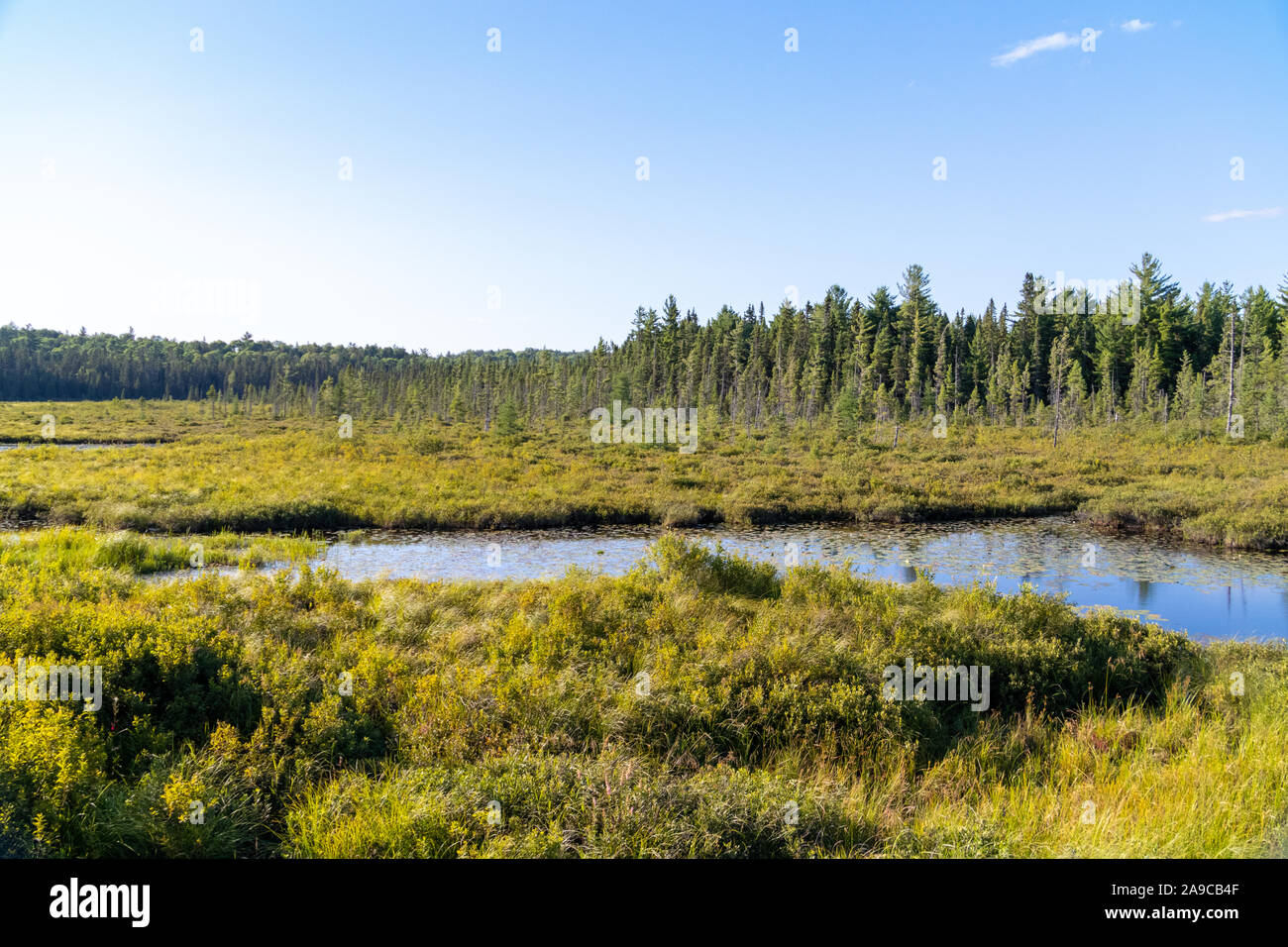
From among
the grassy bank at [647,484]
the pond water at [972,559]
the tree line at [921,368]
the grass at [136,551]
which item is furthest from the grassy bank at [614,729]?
the tree line at [921,368]

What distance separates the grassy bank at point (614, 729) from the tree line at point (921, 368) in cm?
4732

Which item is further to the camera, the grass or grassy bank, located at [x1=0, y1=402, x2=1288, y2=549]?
grassy bank, located at [x1=0, y1=402, x2=1288, y2=549]

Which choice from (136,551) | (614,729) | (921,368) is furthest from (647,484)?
(921,368)

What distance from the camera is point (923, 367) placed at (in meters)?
74.3

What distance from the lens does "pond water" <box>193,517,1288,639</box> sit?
14773 millimetres

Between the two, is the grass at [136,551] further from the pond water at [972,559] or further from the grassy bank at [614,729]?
the grassy bank at [614,729]

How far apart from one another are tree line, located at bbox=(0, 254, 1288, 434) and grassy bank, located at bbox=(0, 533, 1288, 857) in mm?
47316

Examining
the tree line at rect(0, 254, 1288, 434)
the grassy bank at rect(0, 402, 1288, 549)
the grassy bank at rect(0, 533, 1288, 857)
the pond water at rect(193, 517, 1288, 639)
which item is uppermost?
the tree line at rect(0, 254, 1288, 434)

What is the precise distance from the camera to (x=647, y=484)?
3178 centimetres

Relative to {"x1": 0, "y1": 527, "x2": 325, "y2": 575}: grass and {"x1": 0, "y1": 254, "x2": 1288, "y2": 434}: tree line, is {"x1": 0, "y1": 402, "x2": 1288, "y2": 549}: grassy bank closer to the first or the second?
{"x1": 0, "y1": 527, "x2": 325, "y2": 575}: grass

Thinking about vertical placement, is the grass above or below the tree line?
below

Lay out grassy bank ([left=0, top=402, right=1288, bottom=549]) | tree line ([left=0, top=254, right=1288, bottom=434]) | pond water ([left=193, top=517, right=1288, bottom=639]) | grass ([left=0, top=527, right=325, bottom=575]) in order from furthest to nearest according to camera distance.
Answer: tree line ([left=0, top=254, right=1288, bottom=434]) → grassy bank ([left=0, top=402, right=1288, bottom=549]) → pond water ([left=193, top=517, right=1288, bottom=639]) → grass ([left=0, top=527, right=325, bottom=575])

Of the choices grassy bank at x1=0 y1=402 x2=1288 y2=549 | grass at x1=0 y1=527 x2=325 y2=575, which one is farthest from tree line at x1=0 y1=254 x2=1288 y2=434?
grass at x1=0 y1=527 x2=325 y2=575

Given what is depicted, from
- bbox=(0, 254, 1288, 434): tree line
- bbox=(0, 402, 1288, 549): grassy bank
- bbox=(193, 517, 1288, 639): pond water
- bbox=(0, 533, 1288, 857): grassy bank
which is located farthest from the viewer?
bbox=(0, 254, 1288, 434): tree line
